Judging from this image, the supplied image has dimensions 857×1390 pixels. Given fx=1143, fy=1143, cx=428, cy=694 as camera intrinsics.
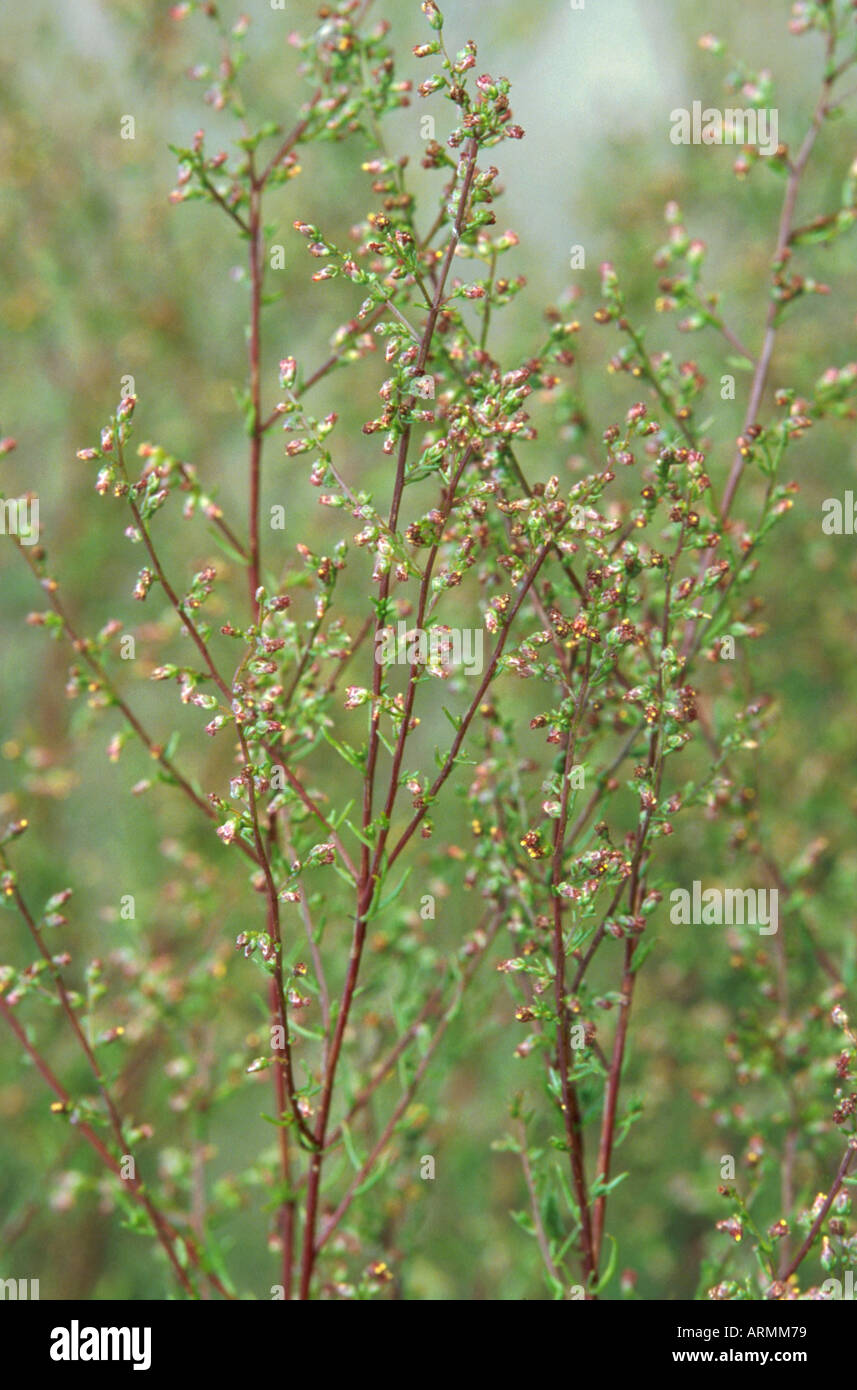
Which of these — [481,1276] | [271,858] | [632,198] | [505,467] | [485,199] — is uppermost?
[632,198]

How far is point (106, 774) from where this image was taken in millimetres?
5652

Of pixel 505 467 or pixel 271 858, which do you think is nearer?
pixel 505 467

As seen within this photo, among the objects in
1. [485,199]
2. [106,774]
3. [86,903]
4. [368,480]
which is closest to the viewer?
[485,199]

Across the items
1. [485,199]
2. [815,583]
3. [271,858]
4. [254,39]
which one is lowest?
[271,858]

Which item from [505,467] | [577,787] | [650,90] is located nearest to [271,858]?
[577,787]

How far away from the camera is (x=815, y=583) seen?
161 inches

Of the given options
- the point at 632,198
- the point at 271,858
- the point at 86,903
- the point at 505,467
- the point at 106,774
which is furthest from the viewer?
the point at 106,774

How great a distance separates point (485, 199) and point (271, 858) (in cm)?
109

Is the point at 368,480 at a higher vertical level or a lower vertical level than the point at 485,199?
higher

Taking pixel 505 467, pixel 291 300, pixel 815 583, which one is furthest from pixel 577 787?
pixel 291 300

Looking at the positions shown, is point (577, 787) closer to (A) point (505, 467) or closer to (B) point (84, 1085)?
(A) point (505, 467)

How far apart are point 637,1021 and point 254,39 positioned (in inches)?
177

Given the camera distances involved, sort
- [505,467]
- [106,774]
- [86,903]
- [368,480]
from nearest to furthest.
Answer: [505,467], [368,480], [86,903], [106,774]

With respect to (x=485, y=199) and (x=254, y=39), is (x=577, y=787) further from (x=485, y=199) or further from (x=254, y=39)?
(x=254, y=39)
